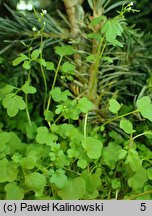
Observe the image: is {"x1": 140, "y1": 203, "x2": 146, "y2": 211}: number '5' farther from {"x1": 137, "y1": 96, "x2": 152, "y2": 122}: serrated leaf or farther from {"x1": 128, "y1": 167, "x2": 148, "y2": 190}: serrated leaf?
{"x1": 137, "y1": 96, "x2": 152, "y2": 122}: serrated leaf

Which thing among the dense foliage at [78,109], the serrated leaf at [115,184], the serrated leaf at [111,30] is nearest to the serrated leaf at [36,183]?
the dense foliage at [78,109]

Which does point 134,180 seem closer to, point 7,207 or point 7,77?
point 7,207

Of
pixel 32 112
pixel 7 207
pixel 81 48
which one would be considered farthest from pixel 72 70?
pixel 7 207

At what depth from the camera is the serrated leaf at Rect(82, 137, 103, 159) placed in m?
0.60

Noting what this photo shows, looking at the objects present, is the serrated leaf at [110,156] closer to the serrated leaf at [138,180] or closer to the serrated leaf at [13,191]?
the serrated leaf at [138,180]

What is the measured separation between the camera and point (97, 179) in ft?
1.91

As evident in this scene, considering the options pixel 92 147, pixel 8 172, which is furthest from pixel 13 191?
pixel 92 147

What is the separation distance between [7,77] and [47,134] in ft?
0.74

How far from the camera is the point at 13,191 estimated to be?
1.81 ft

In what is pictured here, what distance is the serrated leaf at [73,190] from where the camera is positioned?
0.56 metres

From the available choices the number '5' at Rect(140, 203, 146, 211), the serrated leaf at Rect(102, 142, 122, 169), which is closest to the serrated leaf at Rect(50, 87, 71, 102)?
the serrated leaf at Rect(102, 142, 122, 169)

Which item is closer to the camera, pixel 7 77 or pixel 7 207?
pixel 7 207

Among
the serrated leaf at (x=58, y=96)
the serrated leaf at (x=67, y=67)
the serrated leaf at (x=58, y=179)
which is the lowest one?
the serrated leaf at (x=58, y=179)

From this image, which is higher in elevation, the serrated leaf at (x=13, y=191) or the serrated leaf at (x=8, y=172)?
the serrated leaf at (x=8, y=172)
